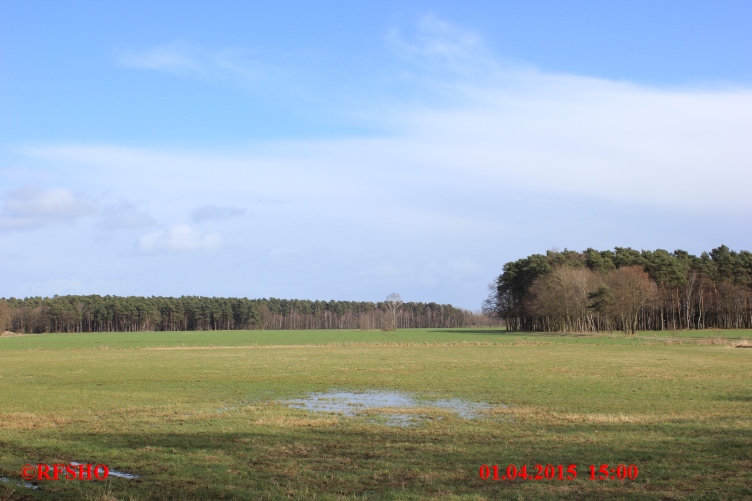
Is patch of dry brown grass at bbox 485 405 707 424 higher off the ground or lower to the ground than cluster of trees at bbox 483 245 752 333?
lower

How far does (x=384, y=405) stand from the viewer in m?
25.1

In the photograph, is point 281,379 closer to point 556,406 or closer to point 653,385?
point 556,406

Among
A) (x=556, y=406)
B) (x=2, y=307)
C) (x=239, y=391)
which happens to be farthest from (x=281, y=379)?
(x=2, y=307)

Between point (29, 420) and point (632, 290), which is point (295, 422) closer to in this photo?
point (29, 420)

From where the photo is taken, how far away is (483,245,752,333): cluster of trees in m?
119

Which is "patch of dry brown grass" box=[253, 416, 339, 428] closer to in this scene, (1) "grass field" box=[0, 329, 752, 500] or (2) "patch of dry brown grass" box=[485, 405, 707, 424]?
(1) "grass field" box=[0, 329, 752, 500]

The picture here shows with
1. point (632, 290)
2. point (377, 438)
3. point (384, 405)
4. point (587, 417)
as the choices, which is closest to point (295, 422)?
point (377, 438)

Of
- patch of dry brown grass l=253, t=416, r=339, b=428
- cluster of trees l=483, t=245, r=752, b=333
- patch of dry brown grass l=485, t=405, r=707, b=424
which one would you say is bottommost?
patch of dry brown grass l=253, t=416, r=339, b=428

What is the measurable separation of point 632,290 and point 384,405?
9697cm

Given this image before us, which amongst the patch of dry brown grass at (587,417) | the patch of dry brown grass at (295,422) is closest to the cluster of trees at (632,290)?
the patch of dry brown grass at (587,417)

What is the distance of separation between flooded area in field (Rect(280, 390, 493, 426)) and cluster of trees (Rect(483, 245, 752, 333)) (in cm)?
8800

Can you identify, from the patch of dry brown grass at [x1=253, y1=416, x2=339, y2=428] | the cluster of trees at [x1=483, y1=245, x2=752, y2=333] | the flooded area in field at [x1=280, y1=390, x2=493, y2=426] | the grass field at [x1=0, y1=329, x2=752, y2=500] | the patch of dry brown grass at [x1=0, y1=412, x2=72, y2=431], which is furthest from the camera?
the cluster of trees at [x1=483, y1=245, x2=752, y2=333]

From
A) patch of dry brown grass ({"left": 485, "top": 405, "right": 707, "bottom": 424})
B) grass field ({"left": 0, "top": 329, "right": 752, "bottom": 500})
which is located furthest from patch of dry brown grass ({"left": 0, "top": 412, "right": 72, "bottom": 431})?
patch of dry brown grass ({"left": 485, "top": 405, "right": 707, "bottom": 424})

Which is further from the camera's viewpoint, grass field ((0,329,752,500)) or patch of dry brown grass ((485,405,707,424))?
patch of dry brown grass ((485,405,707,424))
